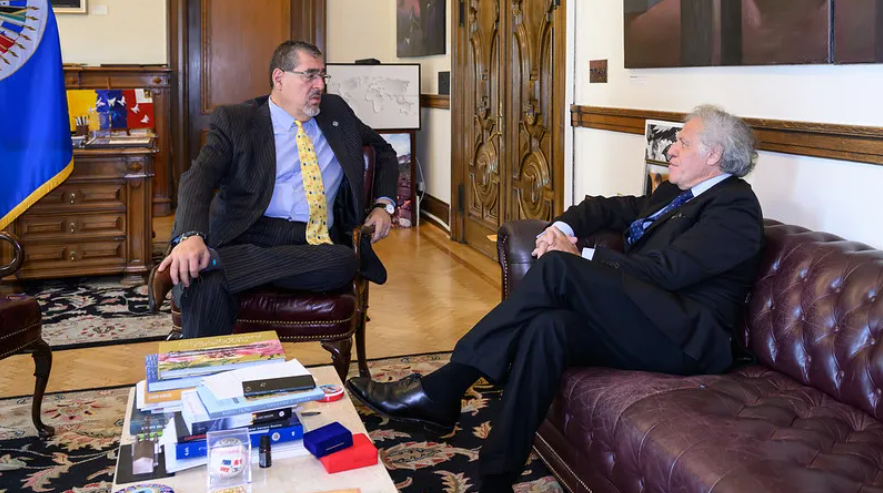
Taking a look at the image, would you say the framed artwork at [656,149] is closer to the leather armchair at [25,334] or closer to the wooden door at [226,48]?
the leather armchair at [25,334]

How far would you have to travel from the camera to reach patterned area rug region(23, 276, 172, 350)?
14.3 ft

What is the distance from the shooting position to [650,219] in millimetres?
3053

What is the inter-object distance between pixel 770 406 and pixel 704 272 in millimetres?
490

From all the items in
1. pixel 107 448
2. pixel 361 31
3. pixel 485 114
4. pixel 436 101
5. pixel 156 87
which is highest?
pixel 361 31

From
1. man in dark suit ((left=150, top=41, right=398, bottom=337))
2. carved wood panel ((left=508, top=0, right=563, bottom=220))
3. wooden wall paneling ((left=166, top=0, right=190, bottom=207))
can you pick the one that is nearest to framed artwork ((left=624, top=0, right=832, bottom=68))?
carved wood panel ((left=508, top=0, right=563, bottom=220))

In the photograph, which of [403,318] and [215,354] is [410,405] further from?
[403,318]

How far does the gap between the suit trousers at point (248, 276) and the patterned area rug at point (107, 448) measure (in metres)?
0.49

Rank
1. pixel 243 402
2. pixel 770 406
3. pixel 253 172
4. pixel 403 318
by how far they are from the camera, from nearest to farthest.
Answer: pixel 243 402, pixel 770 406, pixel 253 172, pixel 403 318

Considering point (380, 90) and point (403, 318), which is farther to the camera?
point (380, 90)

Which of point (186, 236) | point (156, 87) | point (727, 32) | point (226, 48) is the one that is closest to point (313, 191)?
point (186, 236)

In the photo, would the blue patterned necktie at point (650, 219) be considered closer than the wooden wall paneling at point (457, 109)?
Yes

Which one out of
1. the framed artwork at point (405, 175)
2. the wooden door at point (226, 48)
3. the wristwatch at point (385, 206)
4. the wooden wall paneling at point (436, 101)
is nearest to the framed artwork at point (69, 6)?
the wooden door at point (226, 48)

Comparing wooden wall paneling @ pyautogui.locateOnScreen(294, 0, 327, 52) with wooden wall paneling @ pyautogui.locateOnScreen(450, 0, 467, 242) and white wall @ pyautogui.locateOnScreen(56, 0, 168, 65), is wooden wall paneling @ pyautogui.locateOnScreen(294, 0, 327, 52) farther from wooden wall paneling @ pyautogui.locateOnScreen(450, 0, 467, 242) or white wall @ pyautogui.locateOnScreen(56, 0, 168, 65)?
wooden wall paneling @ pyautogui.locateOnScreen(450, 0, 467, 242)

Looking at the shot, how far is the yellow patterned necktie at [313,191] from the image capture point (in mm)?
3531
